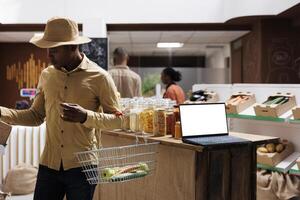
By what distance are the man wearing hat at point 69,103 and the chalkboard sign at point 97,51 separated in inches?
142

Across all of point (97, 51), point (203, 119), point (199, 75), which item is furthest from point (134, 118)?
point (199, 75)

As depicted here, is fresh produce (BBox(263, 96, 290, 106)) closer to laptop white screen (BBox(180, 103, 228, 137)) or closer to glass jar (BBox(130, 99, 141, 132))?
laptop white screen (BBox(180, 103, 228, 137))

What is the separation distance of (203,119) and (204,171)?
28 cm

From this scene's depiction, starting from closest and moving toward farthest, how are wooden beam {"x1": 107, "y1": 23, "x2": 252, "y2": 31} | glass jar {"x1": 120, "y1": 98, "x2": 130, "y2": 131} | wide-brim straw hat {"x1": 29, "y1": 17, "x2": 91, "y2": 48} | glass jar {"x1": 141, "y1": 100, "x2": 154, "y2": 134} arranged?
wide-brim straw hat {"x1": 29, "y1": 17, "x2": 91, "y2": 48} < glass jar {"x1": 141, "y1": 100, "x2": 154, "y2": 134} < glass jar {"x1": 120, "y1": 98, "x2": 130, "y2": 131} < wooden beam {"x1": 107, "y1": 23, "x2": 252, "y2": 31}

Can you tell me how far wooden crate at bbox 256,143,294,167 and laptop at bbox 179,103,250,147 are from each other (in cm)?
97

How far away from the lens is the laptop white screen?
2229 mm

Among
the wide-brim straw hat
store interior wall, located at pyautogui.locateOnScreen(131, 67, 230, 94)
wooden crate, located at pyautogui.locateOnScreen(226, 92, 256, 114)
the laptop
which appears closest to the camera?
the wide-brim straw hat

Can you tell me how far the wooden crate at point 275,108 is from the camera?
2947 millimetres

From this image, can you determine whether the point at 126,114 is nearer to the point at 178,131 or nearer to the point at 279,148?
the point at 178,131

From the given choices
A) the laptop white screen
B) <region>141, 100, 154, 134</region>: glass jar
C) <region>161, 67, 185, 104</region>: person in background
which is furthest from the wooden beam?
the laptop white screen

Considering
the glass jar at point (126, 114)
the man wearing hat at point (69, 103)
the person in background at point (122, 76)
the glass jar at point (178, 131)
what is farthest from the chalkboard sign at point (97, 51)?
the man wearing hat at point (69, 103)

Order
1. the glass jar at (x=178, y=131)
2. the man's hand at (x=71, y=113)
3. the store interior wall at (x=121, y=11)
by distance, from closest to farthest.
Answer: the man's hand at (x=71, y=113)
the glass jar at (x=178, y=131)
the store interior wall at (x=121, y=11)

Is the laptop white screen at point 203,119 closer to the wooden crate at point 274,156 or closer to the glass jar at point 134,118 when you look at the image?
the glass jar at point 134,118

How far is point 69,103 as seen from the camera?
193 centimetres
